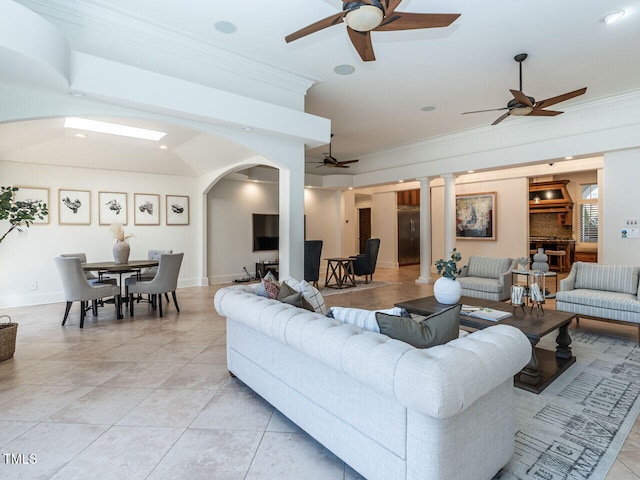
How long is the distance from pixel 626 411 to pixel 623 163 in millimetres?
4766

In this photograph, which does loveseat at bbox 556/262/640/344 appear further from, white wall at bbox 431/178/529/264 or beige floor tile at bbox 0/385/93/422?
beige floor tile at bbox 0/385/93/422

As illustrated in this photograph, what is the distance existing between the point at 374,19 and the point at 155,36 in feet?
8.19

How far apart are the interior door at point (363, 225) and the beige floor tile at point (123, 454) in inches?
414

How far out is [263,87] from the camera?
4590 mm

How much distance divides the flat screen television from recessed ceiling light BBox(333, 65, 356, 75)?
190 inches

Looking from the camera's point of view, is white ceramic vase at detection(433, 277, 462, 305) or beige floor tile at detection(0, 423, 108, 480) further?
white ceramic vase at detection(433, 277, 462, 305)

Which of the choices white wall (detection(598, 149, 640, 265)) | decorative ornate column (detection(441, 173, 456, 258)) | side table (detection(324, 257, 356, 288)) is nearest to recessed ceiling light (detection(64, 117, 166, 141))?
side table (detection(324, 257, 356, 288))

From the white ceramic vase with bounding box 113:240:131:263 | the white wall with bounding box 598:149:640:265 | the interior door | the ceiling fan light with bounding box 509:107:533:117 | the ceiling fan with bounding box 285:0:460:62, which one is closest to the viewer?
the ceiling fan with bounding box 285:0:460:62

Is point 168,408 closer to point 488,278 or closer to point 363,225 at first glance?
point 488,278

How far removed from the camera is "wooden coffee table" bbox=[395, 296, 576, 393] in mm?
2768

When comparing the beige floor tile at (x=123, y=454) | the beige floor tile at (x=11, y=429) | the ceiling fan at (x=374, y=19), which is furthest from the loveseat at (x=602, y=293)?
the beige floor tile at (x=11, y=429)

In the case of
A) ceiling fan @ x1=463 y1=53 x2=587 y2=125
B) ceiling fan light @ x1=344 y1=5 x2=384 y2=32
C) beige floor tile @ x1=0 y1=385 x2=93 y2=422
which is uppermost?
ceiling fan @ x1=463 y1=53 x2=587 y2=125

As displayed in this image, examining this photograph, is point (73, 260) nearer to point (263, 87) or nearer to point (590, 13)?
point (263, 87)

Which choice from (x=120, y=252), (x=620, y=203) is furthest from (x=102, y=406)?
(x=620, y=203)
